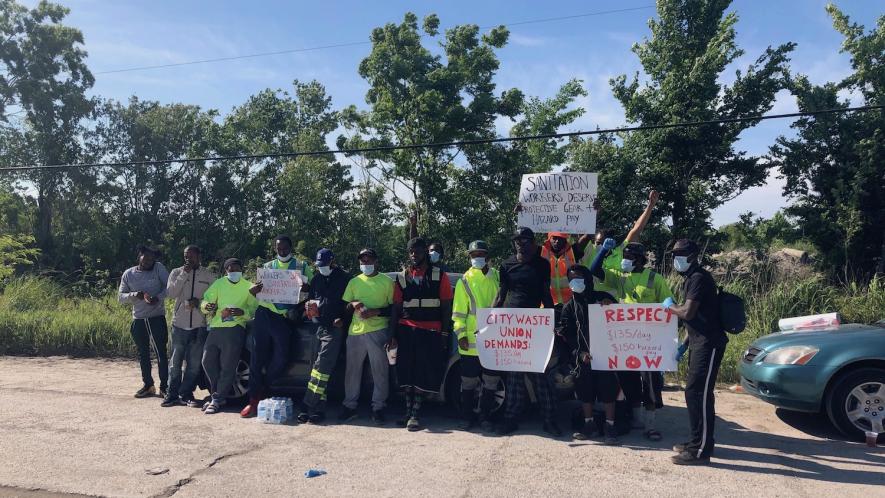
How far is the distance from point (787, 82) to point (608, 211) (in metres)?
5.29

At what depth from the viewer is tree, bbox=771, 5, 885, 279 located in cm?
1411

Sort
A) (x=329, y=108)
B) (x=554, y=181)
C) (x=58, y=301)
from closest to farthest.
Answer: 1. (x=554, y=181)
2. (x=58, y=301)
3. (x=329, y=108)

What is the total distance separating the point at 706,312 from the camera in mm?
5141

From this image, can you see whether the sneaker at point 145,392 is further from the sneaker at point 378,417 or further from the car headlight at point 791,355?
the car headlight at point 791,355

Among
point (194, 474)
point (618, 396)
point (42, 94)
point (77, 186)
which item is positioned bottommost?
point (194, 474)

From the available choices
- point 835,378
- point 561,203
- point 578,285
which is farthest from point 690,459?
point 561,203

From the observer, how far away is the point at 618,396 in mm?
5965

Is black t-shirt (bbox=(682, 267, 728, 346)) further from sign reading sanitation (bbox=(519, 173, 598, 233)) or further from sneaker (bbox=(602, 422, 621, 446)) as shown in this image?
sign reading sanitation (bbox=(519, 173, 598, 233))

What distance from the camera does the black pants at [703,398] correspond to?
504cm

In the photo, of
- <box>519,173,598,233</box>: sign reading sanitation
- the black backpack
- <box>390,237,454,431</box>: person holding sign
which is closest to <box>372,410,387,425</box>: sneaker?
<box>390,237,454,431</box>: person holding sign

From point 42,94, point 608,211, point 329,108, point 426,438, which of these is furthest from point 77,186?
point 426,438

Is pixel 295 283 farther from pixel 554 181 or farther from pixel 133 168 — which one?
pixel 133 168

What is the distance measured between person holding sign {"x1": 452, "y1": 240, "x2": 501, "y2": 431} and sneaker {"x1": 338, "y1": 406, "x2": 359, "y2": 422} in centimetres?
121

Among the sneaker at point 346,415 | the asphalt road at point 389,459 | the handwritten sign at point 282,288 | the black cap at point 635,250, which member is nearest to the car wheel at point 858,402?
the asphalt road at point 389,459
